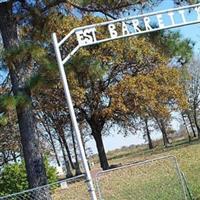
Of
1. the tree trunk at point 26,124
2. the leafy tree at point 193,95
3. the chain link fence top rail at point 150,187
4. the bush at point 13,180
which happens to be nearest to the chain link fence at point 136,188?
the chain link fence top rail at point 150,187

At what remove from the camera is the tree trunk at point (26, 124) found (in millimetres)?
12266

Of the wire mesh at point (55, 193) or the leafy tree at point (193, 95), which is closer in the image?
the wire mesh at point (55, 193)

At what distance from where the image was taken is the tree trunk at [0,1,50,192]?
1227 cm

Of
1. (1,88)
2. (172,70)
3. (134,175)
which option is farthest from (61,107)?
(1,88)

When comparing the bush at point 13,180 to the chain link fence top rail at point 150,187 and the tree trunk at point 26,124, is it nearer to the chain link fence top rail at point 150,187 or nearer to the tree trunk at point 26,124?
the chain link fence top rail at point 150,187

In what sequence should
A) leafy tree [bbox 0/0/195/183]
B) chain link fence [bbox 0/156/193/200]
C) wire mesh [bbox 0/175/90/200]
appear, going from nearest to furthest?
wire mesh [bbox 0/175/90/200] → chain link fence [bbox 0/156/193/200] → leafy tree [bbox 0/0/195/183]

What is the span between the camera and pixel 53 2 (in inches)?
493

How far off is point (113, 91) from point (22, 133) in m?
22.0

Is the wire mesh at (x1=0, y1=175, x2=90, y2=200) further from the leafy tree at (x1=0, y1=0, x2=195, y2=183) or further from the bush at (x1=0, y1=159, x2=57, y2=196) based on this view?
the bush at (x1=0, y1=159, x2=57, y2=196)

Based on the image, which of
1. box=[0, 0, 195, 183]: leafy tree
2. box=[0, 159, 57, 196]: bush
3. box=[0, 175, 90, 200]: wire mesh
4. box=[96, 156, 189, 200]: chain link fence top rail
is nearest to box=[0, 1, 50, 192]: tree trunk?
box=[0, 0, 195, 183]: leafy tree

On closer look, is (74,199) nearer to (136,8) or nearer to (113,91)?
(136,8)

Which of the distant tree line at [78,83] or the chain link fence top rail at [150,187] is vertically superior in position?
the distant tree line at [78,83]

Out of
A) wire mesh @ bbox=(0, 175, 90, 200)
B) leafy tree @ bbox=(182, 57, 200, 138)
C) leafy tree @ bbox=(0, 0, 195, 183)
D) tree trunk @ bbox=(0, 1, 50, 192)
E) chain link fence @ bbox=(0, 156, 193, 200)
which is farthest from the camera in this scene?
leafy tree @ bbox=(182, 57, 200, 138)

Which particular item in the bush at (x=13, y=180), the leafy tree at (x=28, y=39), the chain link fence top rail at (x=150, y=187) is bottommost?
the chain link fence top rail at (x=150, y=187)
